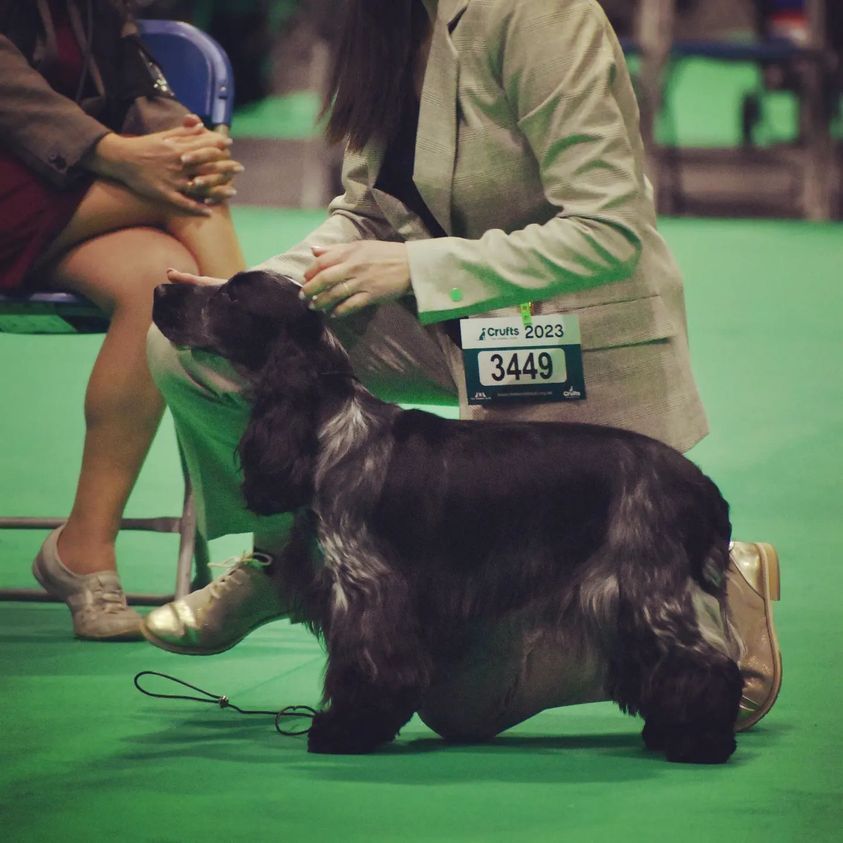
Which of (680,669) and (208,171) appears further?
(208,171)

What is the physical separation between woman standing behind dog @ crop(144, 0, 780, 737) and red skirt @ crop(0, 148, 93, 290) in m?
0.64

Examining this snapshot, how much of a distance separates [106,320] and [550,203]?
→ 1.10m

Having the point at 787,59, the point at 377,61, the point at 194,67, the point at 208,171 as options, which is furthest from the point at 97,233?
the point at 787,59

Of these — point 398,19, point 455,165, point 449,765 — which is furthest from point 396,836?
point 398,19

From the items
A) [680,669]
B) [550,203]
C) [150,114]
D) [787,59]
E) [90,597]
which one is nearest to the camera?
[680,669]

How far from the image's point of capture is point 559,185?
2.70 meters

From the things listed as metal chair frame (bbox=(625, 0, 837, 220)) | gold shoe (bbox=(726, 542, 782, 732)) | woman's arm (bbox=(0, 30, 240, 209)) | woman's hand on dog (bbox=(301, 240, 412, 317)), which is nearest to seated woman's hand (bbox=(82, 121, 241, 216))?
woman's arm (bbox=(0, 30, 240, 209))

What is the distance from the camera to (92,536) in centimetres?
345

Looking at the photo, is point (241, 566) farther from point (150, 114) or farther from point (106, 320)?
point (150, 114)

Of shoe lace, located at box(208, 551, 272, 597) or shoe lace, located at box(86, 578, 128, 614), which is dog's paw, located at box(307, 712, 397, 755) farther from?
shoe lace, located at box(86, 578, 128, 614)

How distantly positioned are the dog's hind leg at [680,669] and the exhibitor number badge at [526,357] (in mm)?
406

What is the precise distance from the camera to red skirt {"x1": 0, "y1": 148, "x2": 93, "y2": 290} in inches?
136

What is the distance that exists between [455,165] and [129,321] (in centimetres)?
86

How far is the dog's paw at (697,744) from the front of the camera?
2.54 meters
